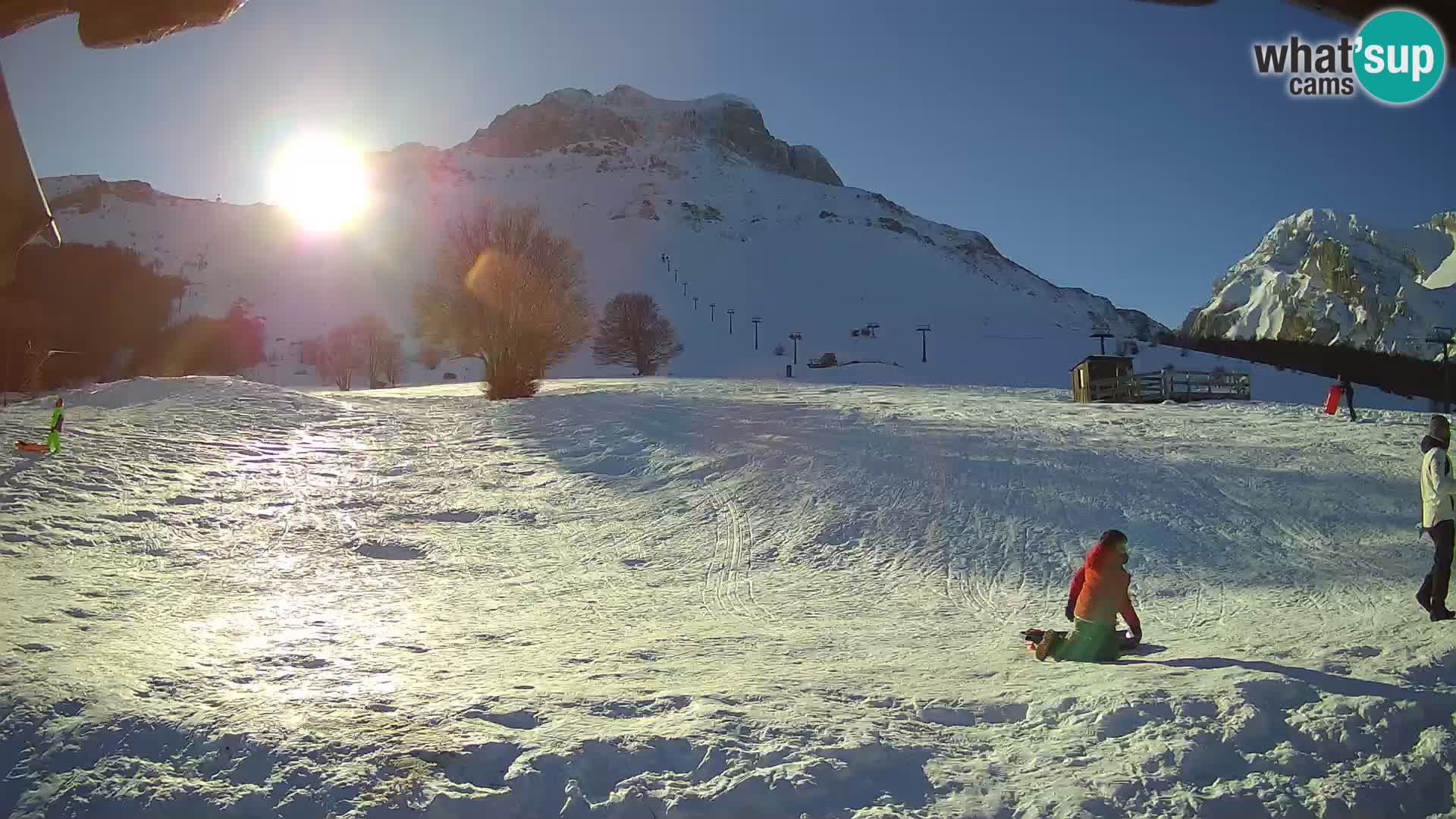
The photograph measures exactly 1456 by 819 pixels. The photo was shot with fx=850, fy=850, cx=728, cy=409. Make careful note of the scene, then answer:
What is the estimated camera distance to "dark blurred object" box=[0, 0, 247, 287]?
3.77 feet

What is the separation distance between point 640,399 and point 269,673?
23.9 m

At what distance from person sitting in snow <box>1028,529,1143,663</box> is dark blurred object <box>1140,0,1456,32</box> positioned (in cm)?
682

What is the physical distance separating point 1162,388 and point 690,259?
9913cm

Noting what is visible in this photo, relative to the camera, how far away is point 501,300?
105 ft

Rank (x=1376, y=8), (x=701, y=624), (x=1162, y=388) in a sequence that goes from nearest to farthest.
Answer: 1. (x=1376, y=8)
2. (x=701, y=624)
3. (x=1162, y=388)

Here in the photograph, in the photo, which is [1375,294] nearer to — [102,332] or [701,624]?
[102,332]

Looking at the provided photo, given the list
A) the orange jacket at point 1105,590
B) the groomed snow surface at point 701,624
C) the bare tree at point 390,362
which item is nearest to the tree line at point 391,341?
the bare tree at point 390,362

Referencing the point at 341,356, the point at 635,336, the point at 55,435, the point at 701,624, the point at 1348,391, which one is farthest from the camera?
the point at 341,356

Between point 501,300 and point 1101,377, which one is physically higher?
point 501,300

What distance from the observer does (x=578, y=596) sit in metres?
10.9

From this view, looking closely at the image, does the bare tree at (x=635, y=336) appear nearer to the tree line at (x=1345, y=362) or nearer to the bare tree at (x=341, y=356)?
the bare tree at (x=341, y=356)

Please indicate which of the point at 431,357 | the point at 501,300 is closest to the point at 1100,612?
the point at 501,300

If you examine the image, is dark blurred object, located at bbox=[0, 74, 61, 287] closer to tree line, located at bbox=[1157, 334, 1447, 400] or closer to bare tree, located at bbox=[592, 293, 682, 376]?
tree line, located at bbox=[1157, 334, 1447, 400]

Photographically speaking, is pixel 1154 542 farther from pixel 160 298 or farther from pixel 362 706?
pixel 160 298
